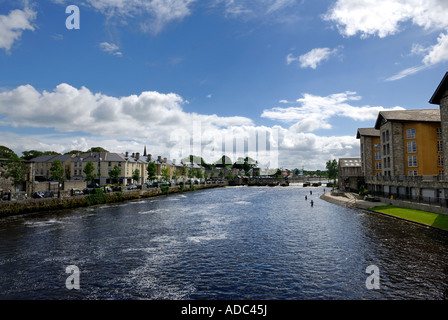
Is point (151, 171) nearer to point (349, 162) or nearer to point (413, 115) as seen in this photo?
point (349, 162)

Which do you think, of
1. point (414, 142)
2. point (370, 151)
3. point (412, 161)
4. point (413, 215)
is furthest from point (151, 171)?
point (413, 215)

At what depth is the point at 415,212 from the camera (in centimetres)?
4259

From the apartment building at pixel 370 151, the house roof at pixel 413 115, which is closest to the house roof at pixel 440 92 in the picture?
the house roof at pixel 413 115

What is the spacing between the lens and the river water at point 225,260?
1855cm

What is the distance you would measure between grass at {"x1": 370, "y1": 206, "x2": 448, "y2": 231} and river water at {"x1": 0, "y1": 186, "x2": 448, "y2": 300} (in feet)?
5.87

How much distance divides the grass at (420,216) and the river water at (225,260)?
1789 millimetres

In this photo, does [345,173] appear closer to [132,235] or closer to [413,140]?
[413,140]

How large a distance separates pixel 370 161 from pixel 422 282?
72.2m

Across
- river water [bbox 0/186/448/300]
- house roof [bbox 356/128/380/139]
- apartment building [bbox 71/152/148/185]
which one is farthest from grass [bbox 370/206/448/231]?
apartment building [bbox 71/152/148/185]

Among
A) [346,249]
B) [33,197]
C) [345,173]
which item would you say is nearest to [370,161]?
[345,173]

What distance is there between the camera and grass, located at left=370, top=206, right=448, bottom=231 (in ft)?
115

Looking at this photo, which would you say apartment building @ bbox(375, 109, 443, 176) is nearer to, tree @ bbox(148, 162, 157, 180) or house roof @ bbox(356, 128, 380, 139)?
house roof @ bbox(356, 128, 380, 139)

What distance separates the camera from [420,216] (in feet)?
131

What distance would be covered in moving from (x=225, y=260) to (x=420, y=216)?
32707 millimetres
